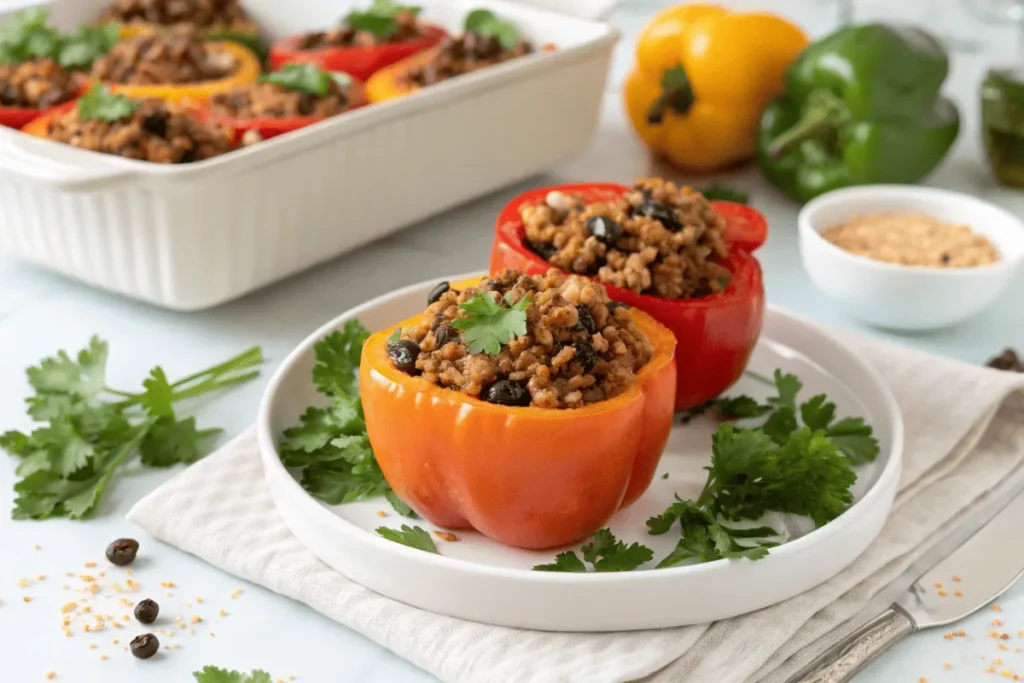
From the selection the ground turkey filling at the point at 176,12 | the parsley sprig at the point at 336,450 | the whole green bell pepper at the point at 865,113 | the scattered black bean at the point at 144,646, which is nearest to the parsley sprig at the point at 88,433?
the parsley sprig at the point at 336,450

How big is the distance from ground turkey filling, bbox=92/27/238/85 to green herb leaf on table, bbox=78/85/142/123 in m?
0.80

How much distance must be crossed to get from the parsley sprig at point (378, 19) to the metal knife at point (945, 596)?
111 inches

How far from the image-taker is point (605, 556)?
2.34 m

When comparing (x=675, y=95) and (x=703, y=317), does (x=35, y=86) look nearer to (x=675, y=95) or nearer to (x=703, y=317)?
(x=675, y=95)

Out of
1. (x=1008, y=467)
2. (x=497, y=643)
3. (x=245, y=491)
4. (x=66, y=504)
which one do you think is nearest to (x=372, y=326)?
(x=245, y=491)

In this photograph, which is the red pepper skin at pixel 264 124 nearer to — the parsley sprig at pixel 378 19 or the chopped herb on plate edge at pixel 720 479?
the parsley sprig at pixel 378 19

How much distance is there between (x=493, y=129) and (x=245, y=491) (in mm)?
1719

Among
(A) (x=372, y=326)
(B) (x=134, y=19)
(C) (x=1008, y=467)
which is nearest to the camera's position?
(C) (x=1008, y=467)

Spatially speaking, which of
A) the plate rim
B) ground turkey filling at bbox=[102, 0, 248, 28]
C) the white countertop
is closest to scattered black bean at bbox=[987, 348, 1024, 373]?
the white countertop

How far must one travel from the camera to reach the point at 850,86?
4.32 metres

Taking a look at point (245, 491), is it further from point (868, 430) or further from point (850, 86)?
point (850, 86)

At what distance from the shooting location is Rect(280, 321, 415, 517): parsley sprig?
2.56 m

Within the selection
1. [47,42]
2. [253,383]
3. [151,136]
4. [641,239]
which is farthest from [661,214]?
[47,42]

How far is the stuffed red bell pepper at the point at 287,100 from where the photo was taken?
12.9ft
